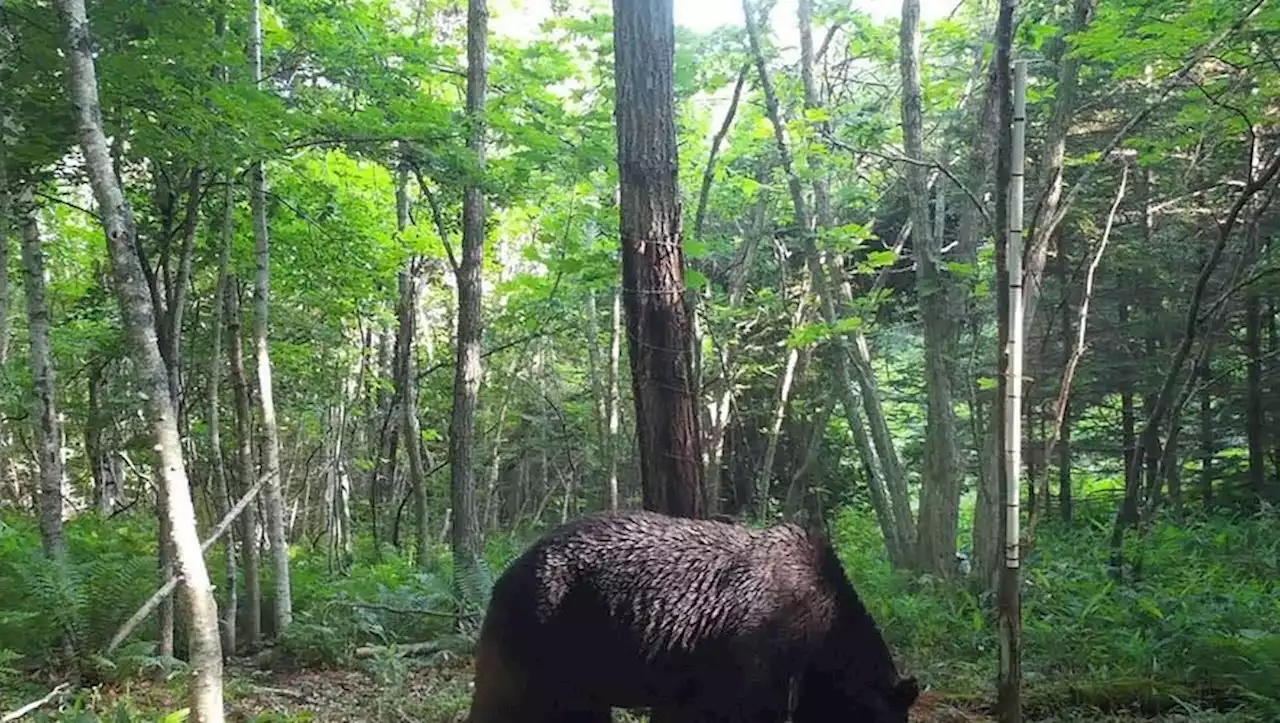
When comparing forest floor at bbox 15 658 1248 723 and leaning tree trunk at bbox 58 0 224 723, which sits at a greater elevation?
leaning tree trunk at bbox 58 0 224 723

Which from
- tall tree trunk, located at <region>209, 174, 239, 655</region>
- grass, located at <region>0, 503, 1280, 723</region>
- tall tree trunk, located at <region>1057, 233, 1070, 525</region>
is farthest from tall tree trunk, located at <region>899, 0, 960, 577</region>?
tall tree trunk, located at <region>209, 174, 239, 655</region>

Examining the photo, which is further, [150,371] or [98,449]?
[98,449]

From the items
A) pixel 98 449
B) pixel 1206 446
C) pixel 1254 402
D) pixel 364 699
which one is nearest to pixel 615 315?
pixel 98 449

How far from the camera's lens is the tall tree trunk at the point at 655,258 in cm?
566

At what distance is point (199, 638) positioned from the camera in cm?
418

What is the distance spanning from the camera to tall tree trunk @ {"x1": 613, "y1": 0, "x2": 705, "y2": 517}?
5.66m

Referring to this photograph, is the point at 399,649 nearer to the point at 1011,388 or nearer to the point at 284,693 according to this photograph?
the point at 284,693

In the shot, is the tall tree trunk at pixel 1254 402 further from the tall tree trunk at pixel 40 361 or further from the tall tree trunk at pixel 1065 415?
the tall tree trunk at pixel 40 361

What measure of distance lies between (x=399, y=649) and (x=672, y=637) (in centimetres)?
423

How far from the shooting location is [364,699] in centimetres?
666

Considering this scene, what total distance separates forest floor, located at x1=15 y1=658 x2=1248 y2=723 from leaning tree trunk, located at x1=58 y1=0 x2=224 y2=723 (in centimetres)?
131

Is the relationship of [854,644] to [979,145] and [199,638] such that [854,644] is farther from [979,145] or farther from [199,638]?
[979,145]

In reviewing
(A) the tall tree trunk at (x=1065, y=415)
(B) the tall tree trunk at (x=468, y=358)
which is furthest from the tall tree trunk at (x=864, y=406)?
(A) the tall tree trunk at (x=1065, y=415)

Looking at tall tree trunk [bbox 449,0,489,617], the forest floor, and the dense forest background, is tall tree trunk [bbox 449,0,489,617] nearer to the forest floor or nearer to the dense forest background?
the dense forest background
